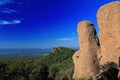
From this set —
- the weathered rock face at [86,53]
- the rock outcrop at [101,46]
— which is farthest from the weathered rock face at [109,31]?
the weathered rock face at [86,53]

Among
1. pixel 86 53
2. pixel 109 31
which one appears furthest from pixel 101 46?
pixel 86 53

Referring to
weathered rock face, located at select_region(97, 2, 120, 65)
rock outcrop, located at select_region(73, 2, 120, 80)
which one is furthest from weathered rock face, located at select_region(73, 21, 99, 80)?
weathered rock face, located at select_region(97, 2, 120, 65)

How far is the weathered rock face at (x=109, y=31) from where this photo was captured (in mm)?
26078

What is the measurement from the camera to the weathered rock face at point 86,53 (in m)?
30.9

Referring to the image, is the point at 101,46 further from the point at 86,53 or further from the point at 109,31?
the point at 86,53

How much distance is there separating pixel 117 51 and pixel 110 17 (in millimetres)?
4131

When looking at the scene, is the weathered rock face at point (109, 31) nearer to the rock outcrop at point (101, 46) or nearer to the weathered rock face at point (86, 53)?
the rock outcrop at point (101, 46)

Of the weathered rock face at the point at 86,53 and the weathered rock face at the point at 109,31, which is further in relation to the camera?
the weathered rock face at the point at 86,53

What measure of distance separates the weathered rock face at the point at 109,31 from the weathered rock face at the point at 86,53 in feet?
7.94

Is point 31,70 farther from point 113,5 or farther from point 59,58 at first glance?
point 59,58

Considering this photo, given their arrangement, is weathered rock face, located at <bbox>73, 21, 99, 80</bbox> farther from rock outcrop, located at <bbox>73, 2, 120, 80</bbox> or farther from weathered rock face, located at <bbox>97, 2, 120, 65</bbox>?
weathered rock face, located at <bbox>97, 2, 120, 65</bbox>

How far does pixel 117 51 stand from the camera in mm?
25984

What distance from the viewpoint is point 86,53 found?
3197 centimetres

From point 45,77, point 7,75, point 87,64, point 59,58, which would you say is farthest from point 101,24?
point 59,58
